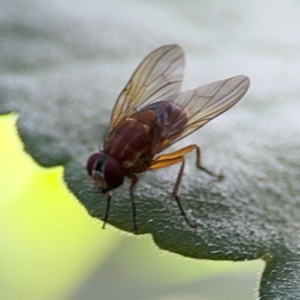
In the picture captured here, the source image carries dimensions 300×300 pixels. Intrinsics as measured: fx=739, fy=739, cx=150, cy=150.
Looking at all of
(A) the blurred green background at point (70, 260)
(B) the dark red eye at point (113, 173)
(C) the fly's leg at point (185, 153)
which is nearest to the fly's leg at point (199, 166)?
(C) the fly's leg at point (185, 153)

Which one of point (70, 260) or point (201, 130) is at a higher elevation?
point (201, 130)

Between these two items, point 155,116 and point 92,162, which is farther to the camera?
point 155,116

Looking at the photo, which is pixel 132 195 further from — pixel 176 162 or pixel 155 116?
pixel 155 116

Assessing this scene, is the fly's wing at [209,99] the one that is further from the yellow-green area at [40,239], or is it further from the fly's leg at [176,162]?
the yellow-green area at [40,239]

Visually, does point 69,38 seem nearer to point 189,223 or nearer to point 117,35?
point 117,35

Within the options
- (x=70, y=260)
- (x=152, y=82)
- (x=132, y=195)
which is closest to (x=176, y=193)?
(x=132, y=195)

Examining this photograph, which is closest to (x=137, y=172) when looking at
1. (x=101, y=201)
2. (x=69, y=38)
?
(x=101, y=201)

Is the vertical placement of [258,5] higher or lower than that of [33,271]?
higher
